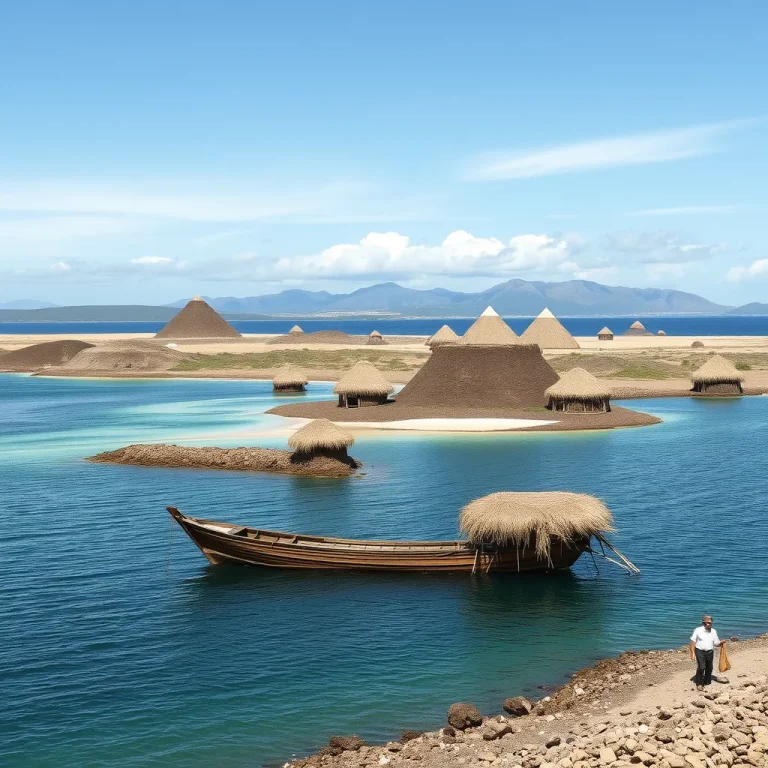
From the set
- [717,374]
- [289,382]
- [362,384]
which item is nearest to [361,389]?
[362,384]

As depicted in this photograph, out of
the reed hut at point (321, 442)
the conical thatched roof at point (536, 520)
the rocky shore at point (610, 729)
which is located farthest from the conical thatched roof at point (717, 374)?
the rocky shore at point (610, 729)

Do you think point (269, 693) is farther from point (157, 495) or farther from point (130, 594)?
point (157, 495)

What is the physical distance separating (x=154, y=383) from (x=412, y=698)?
80.7 m

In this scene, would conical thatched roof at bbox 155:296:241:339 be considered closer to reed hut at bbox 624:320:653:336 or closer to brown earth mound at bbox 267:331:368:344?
brown earth mound at bbox 267:331:368:344

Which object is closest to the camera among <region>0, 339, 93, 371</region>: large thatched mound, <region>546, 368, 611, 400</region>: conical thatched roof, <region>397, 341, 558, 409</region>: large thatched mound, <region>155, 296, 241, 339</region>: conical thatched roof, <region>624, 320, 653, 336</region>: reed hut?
<region>546, 368, 611, 400</region>: conical thatched roof

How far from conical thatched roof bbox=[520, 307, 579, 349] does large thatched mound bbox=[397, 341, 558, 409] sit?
5110 cm

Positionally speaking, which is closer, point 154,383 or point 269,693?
point 269,693

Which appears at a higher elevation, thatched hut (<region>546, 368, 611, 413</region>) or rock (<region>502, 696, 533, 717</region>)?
thatched hut (<region>546, 368, 611, 413</region>)

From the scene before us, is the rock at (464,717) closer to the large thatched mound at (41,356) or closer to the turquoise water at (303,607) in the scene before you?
the turquoise water at (303,607)

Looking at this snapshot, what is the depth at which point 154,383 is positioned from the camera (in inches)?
3684

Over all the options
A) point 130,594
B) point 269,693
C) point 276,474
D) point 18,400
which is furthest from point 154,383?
point 269,693

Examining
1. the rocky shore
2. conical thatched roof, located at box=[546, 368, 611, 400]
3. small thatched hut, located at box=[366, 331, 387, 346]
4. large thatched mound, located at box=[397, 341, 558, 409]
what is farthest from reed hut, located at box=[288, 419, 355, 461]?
small thatched hut, located at box=[366, 331, 387, 346]

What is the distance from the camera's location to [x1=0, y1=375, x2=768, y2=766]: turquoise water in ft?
51.8

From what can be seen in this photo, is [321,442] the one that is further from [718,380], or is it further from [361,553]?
[718,380]
